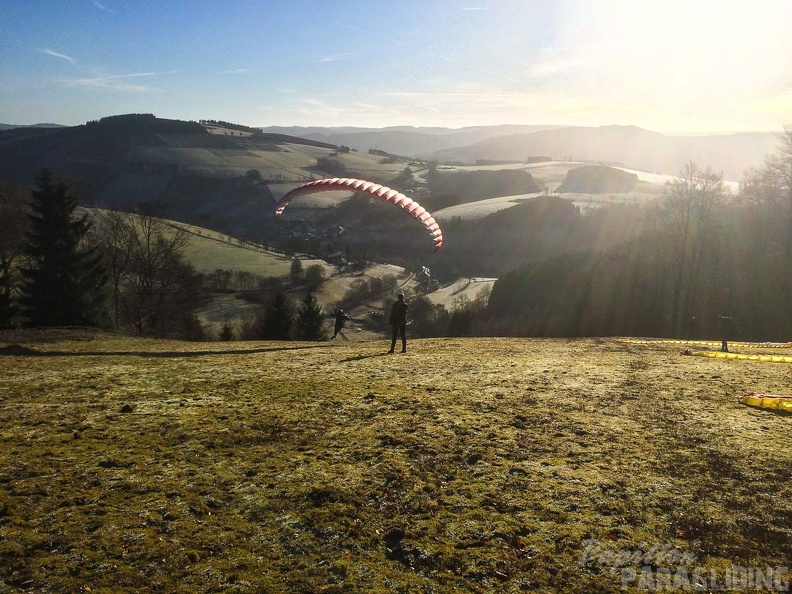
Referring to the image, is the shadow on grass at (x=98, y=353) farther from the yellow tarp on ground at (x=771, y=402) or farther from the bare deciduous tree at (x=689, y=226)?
the bare deciduous tree at (x=689, y=226)

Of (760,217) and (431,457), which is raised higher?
(760,217)

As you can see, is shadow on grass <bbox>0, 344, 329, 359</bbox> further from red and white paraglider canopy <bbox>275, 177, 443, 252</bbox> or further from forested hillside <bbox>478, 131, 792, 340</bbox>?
forested hillside <bbox>478, 131, 792, 340</bbox>

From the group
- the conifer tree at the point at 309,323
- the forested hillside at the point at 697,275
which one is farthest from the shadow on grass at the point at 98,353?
the forested hillside at the point at 697,275

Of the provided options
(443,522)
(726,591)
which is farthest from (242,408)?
(726,591)

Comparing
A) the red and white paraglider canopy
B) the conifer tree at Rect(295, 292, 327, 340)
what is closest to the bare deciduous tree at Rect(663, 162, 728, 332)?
the red and white paraglider canopy

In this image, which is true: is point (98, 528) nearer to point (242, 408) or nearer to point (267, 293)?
point (242, 408)

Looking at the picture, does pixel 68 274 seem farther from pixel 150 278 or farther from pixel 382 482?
pixel 382 482
